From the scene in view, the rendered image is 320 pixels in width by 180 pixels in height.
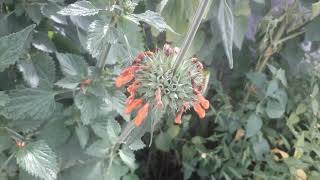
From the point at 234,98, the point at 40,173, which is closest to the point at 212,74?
the point at 234,98

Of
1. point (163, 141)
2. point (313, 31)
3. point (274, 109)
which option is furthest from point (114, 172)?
point (313, 31)

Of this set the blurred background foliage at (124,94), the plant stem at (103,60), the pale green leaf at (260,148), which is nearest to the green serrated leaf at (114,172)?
the blurred background foliage at (124,94)

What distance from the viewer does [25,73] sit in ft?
2.63

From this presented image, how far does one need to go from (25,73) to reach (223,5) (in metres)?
0.42

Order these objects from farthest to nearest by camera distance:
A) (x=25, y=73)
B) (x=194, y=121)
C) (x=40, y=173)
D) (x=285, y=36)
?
1. (x=194, y=121)
2. (x=285, y=36)
3. (x=25, y=73)
4. (x=40, y=173)

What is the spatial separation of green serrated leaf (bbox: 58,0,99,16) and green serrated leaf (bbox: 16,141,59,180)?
229mm

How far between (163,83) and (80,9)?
15 cm

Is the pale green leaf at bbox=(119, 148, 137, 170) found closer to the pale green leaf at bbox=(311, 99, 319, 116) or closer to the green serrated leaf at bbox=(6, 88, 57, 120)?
the green serrated leaf at bbox=(6, 88, 57, 120)

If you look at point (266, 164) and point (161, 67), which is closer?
point (161, 67)

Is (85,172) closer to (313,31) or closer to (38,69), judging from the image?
(38,69)

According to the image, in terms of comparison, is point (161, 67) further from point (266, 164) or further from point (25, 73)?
point (266, 164)

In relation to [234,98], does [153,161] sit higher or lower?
lower

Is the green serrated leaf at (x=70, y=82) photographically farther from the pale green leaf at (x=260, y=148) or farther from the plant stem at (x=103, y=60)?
the pale green leaf at (x=260, y=148)

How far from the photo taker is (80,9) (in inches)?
24.1
